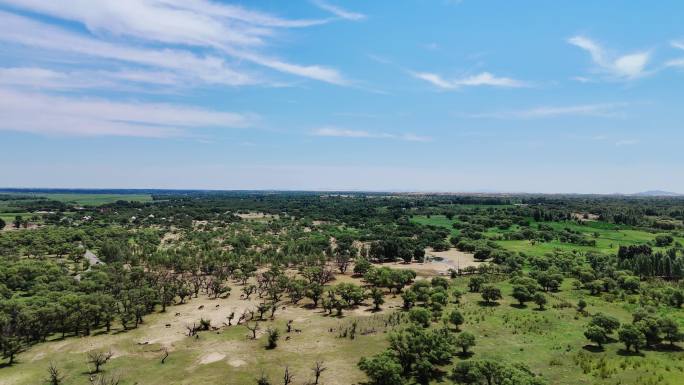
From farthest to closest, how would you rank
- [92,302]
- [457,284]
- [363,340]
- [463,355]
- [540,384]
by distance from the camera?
[457,284]
[92,302]
[363,340]
[463,355]
[540,384]

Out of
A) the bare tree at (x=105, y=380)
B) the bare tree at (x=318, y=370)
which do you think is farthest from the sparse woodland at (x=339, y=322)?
the bare tree at (x=318, y=370)

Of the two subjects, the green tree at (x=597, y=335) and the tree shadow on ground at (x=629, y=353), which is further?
the green tree at (x=597, y=335)

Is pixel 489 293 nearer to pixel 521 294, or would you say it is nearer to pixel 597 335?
pixel 521 294

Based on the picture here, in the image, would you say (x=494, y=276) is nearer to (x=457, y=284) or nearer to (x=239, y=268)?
(x=457, y=284)

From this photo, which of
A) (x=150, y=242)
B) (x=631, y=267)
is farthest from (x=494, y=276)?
(x=150, y=242)

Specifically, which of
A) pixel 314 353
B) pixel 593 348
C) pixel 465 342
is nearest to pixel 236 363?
pixel 314 353

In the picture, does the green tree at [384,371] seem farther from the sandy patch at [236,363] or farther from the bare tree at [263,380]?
the sandy patch at [236,363]
